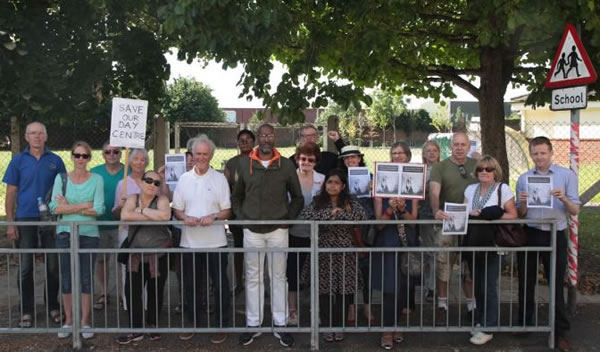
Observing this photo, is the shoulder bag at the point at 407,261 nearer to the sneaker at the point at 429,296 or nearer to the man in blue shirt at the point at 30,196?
the sneaker at the point at 429,296

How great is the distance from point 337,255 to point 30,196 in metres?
3.10

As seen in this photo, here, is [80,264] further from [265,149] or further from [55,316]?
[265,149]

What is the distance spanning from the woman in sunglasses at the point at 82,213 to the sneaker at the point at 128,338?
0.29 meters

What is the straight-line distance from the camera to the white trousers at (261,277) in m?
5.35

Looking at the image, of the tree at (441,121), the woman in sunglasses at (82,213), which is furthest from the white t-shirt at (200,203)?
the tree at (441,121)

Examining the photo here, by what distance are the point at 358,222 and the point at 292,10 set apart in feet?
10.6

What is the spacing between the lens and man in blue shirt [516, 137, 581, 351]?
5270mm

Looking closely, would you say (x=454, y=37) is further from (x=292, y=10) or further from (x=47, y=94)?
(x=47, y=94)

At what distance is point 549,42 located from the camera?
22.6 feet

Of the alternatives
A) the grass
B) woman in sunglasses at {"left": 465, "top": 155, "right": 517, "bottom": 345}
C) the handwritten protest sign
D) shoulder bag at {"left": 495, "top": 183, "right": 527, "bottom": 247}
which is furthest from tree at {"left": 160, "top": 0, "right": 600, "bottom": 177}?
the grass

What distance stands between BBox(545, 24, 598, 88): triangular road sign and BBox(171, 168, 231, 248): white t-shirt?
3.61 metres

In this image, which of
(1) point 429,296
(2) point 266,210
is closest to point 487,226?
(1) point 429,296

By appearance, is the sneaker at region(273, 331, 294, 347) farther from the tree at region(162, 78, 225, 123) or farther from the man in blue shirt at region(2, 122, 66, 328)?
the tree at region(162, 78, 225, 123)

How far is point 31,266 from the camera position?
591 centimetres
